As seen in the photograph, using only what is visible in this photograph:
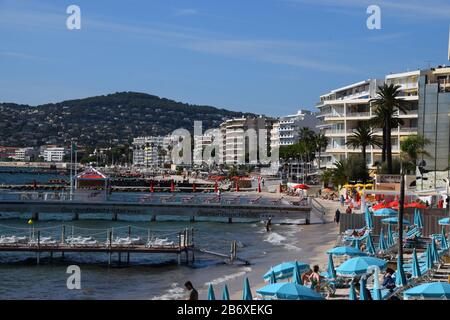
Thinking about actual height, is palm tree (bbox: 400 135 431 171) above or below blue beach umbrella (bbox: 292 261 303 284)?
above

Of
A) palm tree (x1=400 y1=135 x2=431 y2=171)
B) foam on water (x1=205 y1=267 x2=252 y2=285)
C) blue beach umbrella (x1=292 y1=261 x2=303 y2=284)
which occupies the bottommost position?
foam on water (x1=205 y1=267 x2=252 y2=285)

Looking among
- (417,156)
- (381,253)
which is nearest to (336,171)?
(417,156)

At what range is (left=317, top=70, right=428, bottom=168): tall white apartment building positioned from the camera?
288 ft

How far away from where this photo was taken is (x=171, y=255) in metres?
39.7

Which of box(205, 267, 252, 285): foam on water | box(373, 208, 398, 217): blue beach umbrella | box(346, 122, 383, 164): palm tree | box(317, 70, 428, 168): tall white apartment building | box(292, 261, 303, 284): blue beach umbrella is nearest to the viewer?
box(292, 261, 303, 284): blue beach umbrella

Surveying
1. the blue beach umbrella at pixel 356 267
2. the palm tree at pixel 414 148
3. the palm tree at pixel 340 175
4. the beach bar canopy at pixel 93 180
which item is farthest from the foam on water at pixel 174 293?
the palm tree at pixel 340 175

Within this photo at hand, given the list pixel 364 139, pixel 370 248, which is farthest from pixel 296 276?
pixel 364 139

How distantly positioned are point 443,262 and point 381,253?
3.74 metres

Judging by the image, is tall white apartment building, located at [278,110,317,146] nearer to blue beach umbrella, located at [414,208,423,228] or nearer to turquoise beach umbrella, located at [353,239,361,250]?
blue beach umbrella, located at [414,208,423,228]

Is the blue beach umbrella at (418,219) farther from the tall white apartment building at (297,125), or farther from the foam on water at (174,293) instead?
the tall white apartment building at (297,125)

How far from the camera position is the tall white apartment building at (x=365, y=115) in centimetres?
8775

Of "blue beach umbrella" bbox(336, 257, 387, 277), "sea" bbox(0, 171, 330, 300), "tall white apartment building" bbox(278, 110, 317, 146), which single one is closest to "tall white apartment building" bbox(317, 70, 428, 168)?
"sea" bbox(0, 171, 330, 300)
